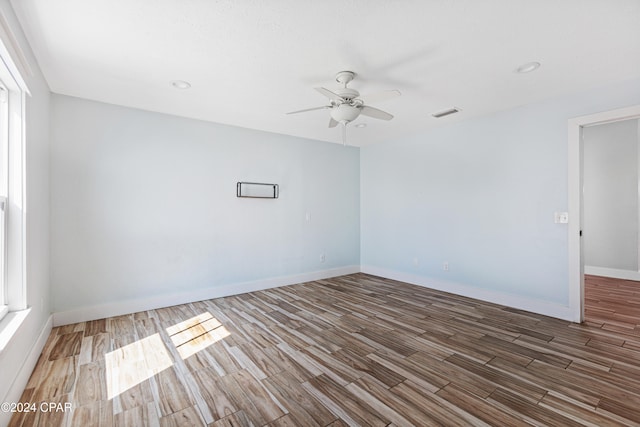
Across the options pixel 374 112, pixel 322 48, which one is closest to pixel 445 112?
pixel 374 112

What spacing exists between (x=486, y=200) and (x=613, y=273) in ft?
11.7

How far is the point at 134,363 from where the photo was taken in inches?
91.0

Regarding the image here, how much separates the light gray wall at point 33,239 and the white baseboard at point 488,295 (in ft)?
14.8

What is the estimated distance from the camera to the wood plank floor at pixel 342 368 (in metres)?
1.73

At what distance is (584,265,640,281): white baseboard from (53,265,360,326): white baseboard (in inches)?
195

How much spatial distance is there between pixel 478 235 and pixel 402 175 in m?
1.56

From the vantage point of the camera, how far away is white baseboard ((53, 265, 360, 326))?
10.3 ft

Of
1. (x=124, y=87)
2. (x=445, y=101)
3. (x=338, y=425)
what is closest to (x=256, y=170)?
(x=124, y=87)

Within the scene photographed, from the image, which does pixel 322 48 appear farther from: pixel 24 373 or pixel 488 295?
pixel 488 295

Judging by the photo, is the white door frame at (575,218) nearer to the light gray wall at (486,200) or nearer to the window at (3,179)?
the light gray wall at (486,200)

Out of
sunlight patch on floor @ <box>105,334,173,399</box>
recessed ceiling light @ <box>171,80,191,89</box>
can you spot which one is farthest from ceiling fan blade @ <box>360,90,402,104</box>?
sunlight patch on floor @ <box>105,334,173,399</box>

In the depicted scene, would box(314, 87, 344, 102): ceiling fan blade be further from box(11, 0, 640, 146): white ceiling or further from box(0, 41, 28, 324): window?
box(0, 41, 28, 324): window

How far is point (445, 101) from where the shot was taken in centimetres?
335

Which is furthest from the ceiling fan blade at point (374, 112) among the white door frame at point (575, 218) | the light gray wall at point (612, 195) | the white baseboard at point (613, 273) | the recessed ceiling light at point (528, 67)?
the white baseboard at point (613, 273)
